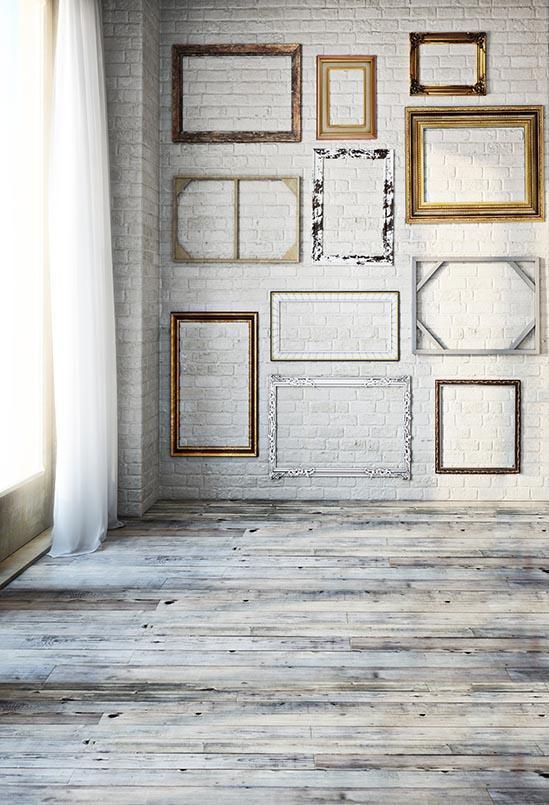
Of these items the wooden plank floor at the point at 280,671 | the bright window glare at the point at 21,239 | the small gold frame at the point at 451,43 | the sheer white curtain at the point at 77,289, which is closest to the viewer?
the wooden plank floor at the point at 280,671

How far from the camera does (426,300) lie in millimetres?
5105

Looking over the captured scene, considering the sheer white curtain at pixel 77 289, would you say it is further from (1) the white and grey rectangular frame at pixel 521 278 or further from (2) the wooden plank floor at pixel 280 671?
(1) the white and grey rectangular frame at pixel 521 278

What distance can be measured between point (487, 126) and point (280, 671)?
11.3ft

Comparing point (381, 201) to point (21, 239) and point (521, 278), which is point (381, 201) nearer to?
point (521, 278)

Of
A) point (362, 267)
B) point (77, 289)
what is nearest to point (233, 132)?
point (362, 267)

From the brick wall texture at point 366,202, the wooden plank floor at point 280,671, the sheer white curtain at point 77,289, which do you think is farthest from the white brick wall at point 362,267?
the sheer white curtain at point 77,289

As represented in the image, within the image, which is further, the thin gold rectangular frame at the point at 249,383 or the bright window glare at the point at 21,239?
the thin gold rectangular frame at the point at 249,383

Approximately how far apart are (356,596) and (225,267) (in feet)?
7.57

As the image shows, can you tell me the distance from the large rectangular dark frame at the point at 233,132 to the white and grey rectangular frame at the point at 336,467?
1299mm

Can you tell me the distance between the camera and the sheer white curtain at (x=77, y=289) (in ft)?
13.0

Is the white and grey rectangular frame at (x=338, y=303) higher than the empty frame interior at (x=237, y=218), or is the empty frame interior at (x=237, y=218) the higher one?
the empty frame interior at (x=237, y=218)

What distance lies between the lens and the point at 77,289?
4020mm

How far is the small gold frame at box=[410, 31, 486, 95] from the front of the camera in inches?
198

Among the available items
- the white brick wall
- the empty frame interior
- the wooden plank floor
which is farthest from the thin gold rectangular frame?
the wooden plank floor
